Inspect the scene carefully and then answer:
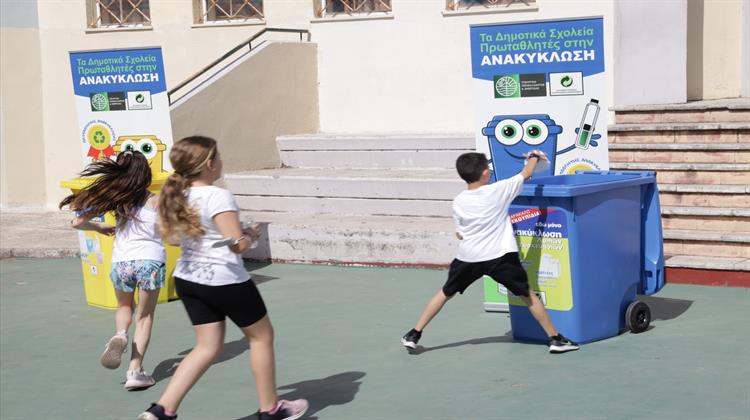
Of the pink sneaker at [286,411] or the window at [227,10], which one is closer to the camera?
the pink sneaker at [286,411]

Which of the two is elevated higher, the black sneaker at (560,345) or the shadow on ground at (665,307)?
the black sneaker at (560,345)

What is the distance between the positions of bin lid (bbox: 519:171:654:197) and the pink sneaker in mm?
2097

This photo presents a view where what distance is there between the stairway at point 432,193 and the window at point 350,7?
1980 mm

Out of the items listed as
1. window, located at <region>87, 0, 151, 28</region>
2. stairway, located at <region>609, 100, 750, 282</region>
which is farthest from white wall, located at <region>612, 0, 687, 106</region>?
window, located at <region>87, 0, 151, 28</region>

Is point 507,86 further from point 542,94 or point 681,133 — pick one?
point 681,133

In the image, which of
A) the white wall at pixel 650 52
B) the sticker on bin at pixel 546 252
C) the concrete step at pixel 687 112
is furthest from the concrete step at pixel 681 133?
the sticker on bin at pixel 546 252

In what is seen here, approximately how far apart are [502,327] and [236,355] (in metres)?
1.84

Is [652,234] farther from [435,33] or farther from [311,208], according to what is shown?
[435,33]

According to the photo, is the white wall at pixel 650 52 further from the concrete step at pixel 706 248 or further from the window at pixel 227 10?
the window at pixel 227 10

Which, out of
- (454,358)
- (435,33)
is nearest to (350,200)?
(435,33)

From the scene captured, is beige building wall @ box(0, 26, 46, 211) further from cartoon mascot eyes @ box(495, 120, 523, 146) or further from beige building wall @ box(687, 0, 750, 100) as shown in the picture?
cartoon mascot eyes @ box(495, 120, 523, 146)

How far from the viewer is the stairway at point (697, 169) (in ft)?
28.3

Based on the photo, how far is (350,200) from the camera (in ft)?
36.4

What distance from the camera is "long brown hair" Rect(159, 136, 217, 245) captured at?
16.6ft
